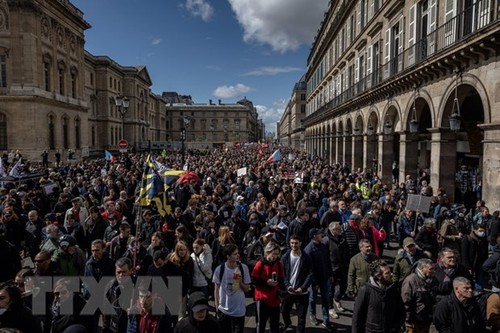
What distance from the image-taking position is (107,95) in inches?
2446

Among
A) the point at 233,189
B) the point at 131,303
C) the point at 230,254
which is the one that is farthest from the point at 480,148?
the point at 131,303

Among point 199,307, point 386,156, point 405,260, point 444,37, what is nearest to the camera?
point 199,307

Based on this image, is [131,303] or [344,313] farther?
[344,313]

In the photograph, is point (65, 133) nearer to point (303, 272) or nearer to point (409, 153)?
point (409, 153)

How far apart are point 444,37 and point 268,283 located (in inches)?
492

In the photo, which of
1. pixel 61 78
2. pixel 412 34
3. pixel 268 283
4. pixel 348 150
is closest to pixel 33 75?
pixel 61 78

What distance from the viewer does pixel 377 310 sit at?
14.6 feet

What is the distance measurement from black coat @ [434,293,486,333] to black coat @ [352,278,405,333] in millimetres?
476

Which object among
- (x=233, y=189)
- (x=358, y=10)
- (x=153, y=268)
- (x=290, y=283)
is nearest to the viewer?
(x=153, y=268)

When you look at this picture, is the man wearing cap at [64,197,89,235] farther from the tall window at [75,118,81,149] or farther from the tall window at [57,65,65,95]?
the tall window at [75,118,81,149]

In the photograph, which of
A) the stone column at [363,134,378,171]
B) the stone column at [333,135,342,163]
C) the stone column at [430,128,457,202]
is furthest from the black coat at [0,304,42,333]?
the stone column at [333,135,342,163]

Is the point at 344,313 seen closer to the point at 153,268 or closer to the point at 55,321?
the point at 153,268

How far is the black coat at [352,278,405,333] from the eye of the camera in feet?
14.6

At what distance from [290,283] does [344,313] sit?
1.77 m
